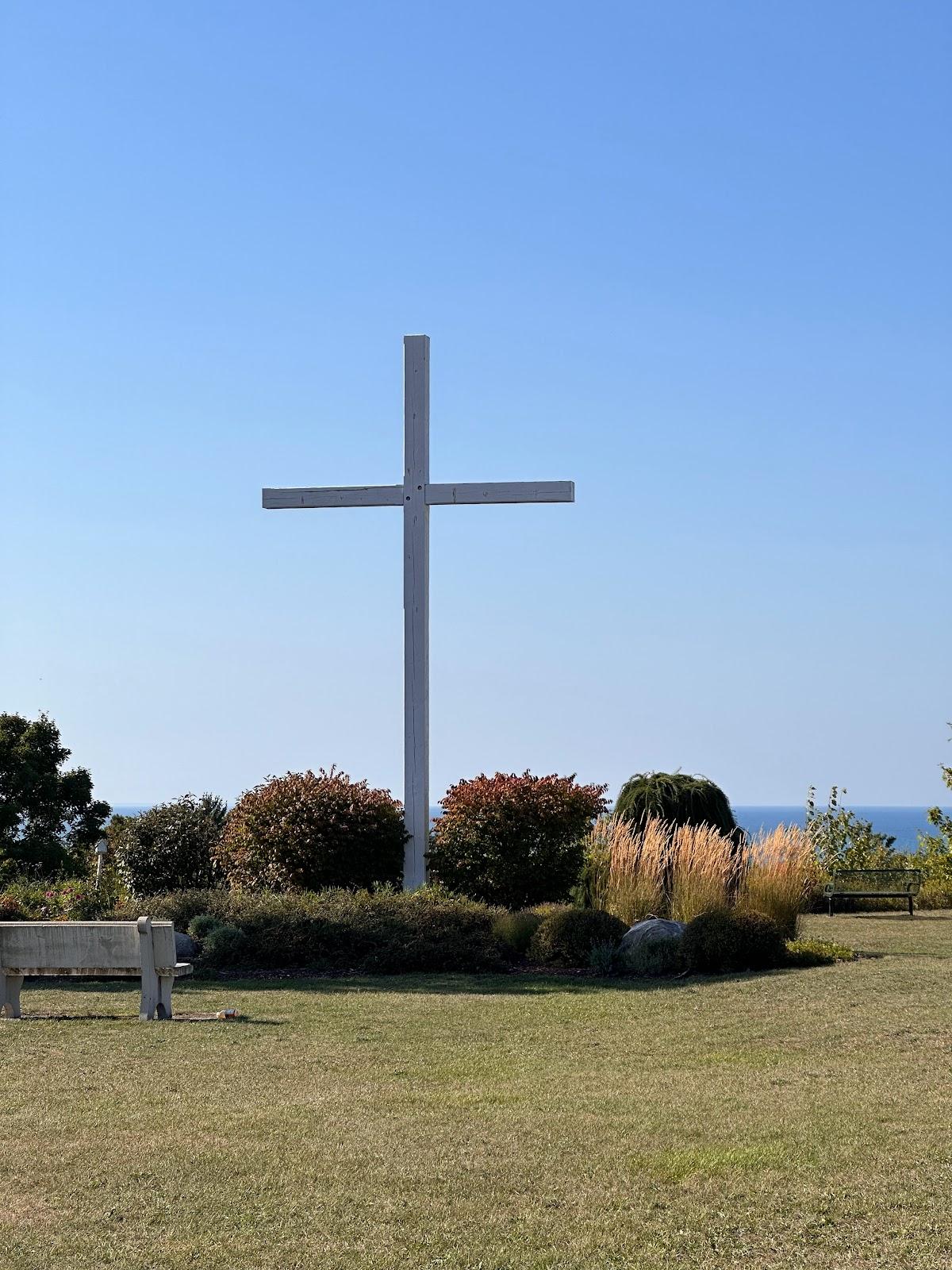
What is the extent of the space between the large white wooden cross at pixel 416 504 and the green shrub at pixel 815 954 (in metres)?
4.74

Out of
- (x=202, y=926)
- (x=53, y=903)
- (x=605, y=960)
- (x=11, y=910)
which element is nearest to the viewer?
(x=605, y=960)

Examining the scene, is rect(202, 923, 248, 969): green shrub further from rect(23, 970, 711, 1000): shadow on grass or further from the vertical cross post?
the vertical cross post

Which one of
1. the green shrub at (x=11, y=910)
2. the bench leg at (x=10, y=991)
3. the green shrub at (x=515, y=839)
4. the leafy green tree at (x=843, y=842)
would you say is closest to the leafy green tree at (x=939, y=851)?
the leafy green tree at (x=843, y=842)

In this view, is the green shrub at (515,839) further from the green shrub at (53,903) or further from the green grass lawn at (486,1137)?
the green grass lawn at (486,1137)

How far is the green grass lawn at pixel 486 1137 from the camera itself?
4188mm

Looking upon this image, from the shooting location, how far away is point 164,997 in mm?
8633

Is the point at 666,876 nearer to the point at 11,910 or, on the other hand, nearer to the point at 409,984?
the point at 409,984

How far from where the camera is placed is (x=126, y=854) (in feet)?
57.7

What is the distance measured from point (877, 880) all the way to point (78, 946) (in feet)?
38.2

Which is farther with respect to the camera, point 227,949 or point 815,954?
point 227,949

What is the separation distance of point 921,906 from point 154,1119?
14.9m

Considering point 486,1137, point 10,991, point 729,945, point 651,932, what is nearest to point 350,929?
point 651,932

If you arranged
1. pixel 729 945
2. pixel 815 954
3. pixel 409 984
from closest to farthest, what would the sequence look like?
pixel 409 984 → pixel 729 945 → pixel 815 954

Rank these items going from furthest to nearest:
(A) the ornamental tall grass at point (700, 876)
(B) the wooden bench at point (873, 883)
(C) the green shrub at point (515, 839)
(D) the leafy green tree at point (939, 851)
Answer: (D) the leafy green tree at point (939, 851), (B) the wooden bench at point (873, 883), (C) the green shrub at point (515, 839), (A) the ornamental tall grass at point (700, 876)
